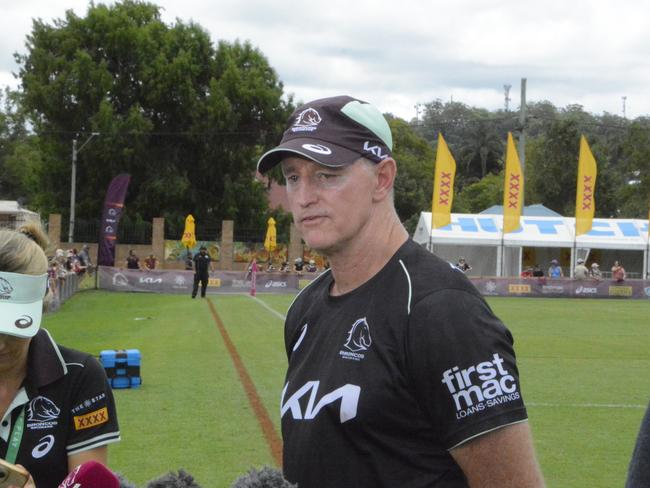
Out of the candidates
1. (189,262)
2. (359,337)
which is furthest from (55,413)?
(189,262)

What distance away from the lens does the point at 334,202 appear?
8.94 feet

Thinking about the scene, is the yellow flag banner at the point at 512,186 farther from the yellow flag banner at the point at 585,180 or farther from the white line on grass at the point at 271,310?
the white line on grass at the point at 271,310

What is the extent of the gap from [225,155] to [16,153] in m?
43.1

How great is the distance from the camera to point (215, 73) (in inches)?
2334

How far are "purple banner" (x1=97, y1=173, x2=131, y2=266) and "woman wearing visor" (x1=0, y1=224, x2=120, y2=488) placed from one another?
37600mm

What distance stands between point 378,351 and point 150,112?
57.9 meters

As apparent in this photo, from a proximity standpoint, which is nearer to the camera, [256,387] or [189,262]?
[256,387]

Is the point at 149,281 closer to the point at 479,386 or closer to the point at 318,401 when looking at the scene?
the point at 318,401

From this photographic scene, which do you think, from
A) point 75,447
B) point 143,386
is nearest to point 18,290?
point 75,447

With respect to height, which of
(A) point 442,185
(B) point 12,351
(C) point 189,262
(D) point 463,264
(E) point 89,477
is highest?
(A) point 442,185

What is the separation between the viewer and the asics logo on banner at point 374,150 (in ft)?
8.98

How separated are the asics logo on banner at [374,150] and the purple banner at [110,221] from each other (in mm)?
38152

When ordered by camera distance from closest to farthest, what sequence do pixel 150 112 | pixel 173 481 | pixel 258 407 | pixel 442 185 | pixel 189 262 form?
pixel 173 481 < pixel 258 407 < pixel 442 185 < pixel 189 262 < pixel 150 112

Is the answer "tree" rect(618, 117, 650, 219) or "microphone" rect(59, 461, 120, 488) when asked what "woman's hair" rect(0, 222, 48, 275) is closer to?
"microphone" rect(59, 461, 120, 488)
